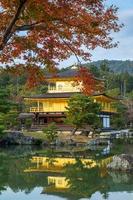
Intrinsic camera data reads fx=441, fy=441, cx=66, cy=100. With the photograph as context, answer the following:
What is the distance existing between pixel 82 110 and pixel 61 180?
17810mm

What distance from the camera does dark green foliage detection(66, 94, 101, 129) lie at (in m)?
34.9

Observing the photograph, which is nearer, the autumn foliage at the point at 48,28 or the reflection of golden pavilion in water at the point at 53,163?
the autumn foliage at the point at 48,28

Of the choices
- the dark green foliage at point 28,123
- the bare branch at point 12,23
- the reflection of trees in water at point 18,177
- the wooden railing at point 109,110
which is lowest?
the reflection of trees in water at point 18,177

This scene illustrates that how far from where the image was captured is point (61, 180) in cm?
1744

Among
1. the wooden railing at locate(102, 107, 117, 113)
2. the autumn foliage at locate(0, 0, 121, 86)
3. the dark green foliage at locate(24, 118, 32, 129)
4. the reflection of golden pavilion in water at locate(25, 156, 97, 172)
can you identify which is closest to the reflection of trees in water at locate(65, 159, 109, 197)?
the reflection of golden pavilion in water at locate(25, 156, 97, 172)

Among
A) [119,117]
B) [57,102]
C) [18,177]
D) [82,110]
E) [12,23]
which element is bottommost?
[18,177]

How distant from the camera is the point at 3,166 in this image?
22.3 meters

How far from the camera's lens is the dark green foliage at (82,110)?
34.9 metres

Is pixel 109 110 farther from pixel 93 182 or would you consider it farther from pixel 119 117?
pixel 93 182

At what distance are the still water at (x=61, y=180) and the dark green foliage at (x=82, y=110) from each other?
9.96 meters

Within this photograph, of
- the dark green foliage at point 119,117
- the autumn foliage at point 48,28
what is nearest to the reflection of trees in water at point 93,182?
the autumn foliage at point 48,28

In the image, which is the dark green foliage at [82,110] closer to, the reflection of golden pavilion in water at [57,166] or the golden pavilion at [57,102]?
the golden pavilion at [57,102]

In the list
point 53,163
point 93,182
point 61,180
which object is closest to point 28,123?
point 53,163

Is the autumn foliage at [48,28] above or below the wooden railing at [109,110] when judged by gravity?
above
